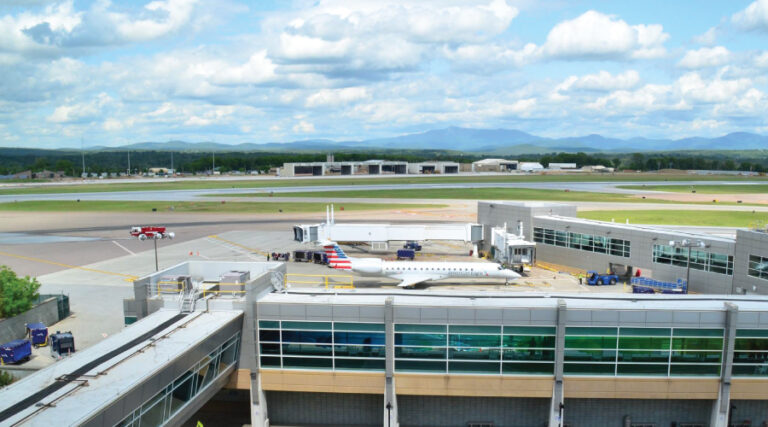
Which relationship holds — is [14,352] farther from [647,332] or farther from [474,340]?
[647,332]

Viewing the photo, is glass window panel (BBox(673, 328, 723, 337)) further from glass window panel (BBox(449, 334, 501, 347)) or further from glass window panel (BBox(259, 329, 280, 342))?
glass window panel (BBox(259, 329, 280, 342))

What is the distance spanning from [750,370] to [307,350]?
21.4 meters

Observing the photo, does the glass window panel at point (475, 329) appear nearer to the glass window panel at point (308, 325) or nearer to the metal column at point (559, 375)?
the metal column at point (559, 375)

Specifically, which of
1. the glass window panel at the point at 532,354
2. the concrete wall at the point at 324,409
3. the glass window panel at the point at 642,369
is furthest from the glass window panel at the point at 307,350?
the glass window panel at the point at 642,369

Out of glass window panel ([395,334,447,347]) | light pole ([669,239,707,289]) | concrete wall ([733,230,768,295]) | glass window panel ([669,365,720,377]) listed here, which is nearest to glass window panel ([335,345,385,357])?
glass window panel ([395,334,447,347])

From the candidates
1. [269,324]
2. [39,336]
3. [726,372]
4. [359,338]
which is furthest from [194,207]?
[726,372]

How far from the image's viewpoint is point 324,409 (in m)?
27.7

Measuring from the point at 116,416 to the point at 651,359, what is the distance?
22755 mm

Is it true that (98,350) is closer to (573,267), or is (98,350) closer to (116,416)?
(116,416)

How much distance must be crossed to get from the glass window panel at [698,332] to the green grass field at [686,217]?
238 feet

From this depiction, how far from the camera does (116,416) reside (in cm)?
1727

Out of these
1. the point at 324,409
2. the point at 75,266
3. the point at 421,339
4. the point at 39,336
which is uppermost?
the point at 421,339

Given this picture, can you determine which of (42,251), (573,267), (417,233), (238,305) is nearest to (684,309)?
(238,305)

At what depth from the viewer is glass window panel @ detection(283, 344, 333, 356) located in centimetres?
2597
